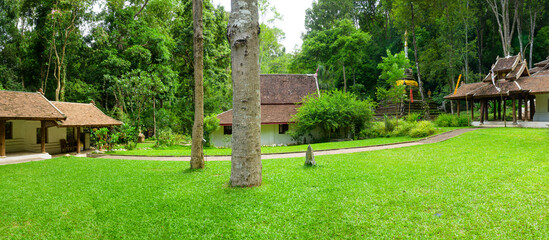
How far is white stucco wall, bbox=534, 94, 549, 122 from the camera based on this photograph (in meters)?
17.9

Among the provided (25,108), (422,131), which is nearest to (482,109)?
(422,131)

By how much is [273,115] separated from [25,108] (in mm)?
13828

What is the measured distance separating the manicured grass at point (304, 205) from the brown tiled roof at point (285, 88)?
50.7ft

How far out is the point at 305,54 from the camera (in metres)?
34.9

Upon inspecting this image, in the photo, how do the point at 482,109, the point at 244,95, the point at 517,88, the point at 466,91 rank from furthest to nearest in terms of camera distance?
1. the point at 466,91
2. the point at 482,109
3. the point at 517,88
4. the point at 244,95

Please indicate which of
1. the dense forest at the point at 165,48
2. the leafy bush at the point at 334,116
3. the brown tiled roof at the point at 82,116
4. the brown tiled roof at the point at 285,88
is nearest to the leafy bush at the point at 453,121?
the leafy bush at the point at 334,116

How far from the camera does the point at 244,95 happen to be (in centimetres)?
540

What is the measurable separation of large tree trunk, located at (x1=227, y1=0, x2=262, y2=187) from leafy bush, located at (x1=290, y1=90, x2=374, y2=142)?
40.2ft

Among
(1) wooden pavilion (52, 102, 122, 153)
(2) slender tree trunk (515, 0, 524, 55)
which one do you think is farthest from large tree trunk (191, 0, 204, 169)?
(2) slender tree trunk (515, 0, 524, 55)

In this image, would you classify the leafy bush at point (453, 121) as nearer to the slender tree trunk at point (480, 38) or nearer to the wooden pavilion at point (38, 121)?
the slender tree trunk at point (480, 38)

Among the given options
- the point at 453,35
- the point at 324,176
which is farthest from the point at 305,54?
the point at 324,176

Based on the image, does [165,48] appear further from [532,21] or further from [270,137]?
[532,21]

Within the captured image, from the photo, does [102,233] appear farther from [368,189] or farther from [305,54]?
[305,54]

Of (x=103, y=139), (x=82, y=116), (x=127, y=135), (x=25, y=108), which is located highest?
(x=25, y=108)
